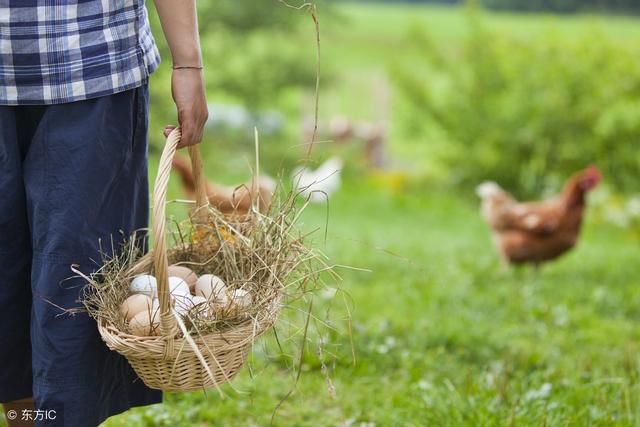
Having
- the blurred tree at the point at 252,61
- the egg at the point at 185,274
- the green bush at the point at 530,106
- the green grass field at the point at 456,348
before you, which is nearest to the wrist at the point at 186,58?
the egg at the point at 185,274

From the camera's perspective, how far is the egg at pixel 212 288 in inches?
76.4

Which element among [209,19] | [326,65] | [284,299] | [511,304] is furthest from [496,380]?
[326,65]

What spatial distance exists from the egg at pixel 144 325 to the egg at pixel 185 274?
0.24 m

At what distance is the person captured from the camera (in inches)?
73.5

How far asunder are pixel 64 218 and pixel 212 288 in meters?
Answer: 0.36

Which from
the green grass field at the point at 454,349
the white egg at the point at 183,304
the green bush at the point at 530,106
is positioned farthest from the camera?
the green bush at the point at 530,106

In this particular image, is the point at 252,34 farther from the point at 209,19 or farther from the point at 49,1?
the point at 49,1

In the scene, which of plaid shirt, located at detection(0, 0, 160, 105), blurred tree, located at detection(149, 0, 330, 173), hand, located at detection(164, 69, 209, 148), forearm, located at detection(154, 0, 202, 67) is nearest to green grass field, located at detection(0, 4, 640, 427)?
hand, located at detection(164, 69, 209, 148)

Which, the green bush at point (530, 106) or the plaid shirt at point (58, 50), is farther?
the green bush at point (530, 106)

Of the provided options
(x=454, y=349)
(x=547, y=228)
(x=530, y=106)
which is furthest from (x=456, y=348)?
(x=530, y=106)

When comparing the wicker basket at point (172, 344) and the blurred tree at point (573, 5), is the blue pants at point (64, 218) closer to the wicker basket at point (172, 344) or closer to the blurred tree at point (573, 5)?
the wicker basket at point (172, 344)

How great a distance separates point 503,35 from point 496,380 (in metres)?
7.05

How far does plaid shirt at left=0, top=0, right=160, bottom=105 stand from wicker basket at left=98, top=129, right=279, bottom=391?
0.72ft

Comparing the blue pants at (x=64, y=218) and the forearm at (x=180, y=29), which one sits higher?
the forearm at (x=180, y=29)
